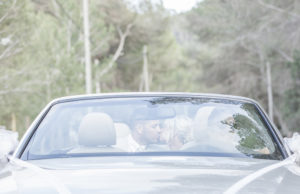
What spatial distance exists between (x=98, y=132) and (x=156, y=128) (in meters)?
0.41

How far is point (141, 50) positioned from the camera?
5559 cm

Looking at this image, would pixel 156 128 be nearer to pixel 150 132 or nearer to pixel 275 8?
pixel 150 132

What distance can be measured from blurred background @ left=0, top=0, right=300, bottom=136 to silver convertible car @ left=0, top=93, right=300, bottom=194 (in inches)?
338

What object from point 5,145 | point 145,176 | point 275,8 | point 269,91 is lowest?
point 145,176

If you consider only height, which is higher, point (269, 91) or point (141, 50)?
point (141, 50)

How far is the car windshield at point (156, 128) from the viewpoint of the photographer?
3.72m

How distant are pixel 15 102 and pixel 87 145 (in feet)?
67.3

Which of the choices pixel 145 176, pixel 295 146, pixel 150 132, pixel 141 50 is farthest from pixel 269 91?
pixel 145 176

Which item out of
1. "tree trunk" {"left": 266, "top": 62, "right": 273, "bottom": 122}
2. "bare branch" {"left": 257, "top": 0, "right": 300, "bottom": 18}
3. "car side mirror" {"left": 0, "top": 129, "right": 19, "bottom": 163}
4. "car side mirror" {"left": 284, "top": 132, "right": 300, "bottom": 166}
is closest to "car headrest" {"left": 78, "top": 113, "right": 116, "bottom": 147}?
"car side mirror" {"left": 0, "top": 129, "right": 19, "bottom": 163}

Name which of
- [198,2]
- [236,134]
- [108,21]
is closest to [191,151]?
[236,134]

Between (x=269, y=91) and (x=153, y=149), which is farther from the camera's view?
(x=269, y=91)

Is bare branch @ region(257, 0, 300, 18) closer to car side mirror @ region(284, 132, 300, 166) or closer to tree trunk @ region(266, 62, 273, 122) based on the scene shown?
tree trunk @ region(266, 62, 273, 122)

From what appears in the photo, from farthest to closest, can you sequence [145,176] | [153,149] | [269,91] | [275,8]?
[269,91], [275,8], [153,149], [145,176]

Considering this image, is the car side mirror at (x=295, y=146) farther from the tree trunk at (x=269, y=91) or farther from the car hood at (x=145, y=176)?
the tree trunk at (x=269, y=91)
